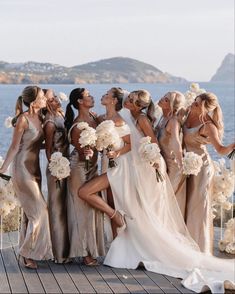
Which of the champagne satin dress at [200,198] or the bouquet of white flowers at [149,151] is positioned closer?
the bouquet of white flowers at [149,151]

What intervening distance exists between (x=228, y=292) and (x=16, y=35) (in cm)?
5154

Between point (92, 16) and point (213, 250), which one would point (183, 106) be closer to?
point (213, 250)

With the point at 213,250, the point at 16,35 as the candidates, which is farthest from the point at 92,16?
the point at 213,250

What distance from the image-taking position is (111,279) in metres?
7.90

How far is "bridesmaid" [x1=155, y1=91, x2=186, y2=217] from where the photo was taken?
8.64 metres

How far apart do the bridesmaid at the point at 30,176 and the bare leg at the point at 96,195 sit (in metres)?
0.45

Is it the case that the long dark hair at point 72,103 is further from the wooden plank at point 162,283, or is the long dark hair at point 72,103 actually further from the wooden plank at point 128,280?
the wooden plank at point 162,283

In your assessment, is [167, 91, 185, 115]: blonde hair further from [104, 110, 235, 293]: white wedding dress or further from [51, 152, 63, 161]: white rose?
[51, 152, 63, 161]: white rose

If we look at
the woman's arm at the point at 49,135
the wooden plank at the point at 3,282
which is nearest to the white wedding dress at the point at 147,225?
the woman's arm at the point at 49,135

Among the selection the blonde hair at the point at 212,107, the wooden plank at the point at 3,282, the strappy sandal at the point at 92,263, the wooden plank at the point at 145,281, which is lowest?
the wooden plank at the point at 3,282

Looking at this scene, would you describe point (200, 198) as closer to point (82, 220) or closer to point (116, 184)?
point (116, 184)

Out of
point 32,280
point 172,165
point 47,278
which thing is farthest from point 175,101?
point 32,280

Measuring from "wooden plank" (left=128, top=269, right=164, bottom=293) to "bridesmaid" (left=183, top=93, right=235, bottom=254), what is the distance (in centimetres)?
95

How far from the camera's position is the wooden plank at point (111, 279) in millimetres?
7551
